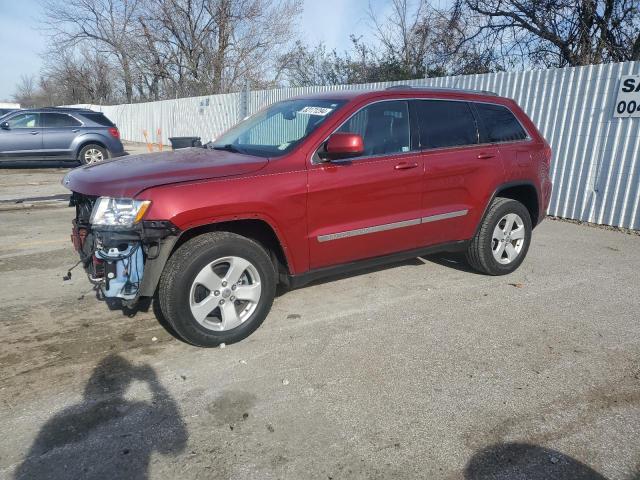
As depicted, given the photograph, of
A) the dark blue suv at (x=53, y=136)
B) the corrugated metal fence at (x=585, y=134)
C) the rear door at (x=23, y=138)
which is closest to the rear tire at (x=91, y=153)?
the dark blue suv at (x=53, y=136)

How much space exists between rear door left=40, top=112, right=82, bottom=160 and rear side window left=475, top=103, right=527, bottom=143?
12127 mm

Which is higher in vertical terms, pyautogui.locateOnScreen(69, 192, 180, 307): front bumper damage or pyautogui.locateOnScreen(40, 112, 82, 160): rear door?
pyautogui.locateOnScreen(40, 112, 82, 160): rear door

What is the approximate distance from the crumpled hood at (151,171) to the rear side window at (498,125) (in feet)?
8.12

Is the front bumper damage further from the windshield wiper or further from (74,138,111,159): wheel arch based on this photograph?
(74,138,111,159): wheel arch

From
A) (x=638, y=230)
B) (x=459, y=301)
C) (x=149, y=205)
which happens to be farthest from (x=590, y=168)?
(x=149, y=205)

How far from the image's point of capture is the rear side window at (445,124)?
454 centimetres

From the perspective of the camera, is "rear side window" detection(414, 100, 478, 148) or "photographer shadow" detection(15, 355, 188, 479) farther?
"rear side window" detection(414, 100, 478, 148)

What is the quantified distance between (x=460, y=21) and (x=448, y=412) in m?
16.2

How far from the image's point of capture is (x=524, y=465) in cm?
248

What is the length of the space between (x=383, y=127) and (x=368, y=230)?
936 mm

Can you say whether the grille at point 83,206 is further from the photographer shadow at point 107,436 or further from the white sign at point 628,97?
the white sign at point 628,97

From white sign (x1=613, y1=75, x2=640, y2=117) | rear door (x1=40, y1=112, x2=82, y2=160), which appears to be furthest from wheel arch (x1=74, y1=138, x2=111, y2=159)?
white sign (x1=613, y1=75, x2=640, y2=117)

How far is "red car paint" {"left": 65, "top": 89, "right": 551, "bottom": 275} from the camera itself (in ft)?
11.0

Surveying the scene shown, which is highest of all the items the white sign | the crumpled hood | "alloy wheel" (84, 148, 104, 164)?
the white sign
